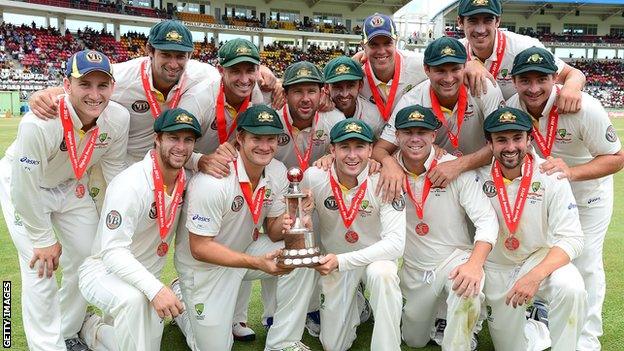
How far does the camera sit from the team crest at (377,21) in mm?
5094

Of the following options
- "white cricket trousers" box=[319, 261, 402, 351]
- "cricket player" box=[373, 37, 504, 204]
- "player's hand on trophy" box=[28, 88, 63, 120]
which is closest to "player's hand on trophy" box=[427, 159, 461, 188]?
"cricket player" box=[373, 37, 504, 204]

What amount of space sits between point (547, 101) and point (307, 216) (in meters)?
2.10

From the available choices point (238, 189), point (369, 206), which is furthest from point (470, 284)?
point (238, 189)

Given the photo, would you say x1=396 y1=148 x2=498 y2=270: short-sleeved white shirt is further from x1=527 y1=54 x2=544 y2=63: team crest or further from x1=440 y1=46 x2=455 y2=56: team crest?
x1=527 y1=54 x2=544 y2=63: team crest

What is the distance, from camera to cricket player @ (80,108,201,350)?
3752 mm

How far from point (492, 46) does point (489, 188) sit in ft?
4.37

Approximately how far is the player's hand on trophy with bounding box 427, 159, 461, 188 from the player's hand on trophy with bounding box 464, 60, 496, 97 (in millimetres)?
628

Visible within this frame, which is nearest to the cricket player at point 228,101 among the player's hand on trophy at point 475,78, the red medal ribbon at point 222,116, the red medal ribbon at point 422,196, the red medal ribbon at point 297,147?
the red medal ribbon at point 222,116

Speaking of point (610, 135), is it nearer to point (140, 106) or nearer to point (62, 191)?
point (140, 106)

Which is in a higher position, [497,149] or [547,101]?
[547,101]

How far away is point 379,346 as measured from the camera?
13.1 ft

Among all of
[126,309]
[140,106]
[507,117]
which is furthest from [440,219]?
[140,106]

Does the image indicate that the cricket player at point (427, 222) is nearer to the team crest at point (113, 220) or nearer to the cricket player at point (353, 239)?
the cricket player at point (353, 239)

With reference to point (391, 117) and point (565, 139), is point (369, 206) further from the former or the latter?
point (565, 139)
